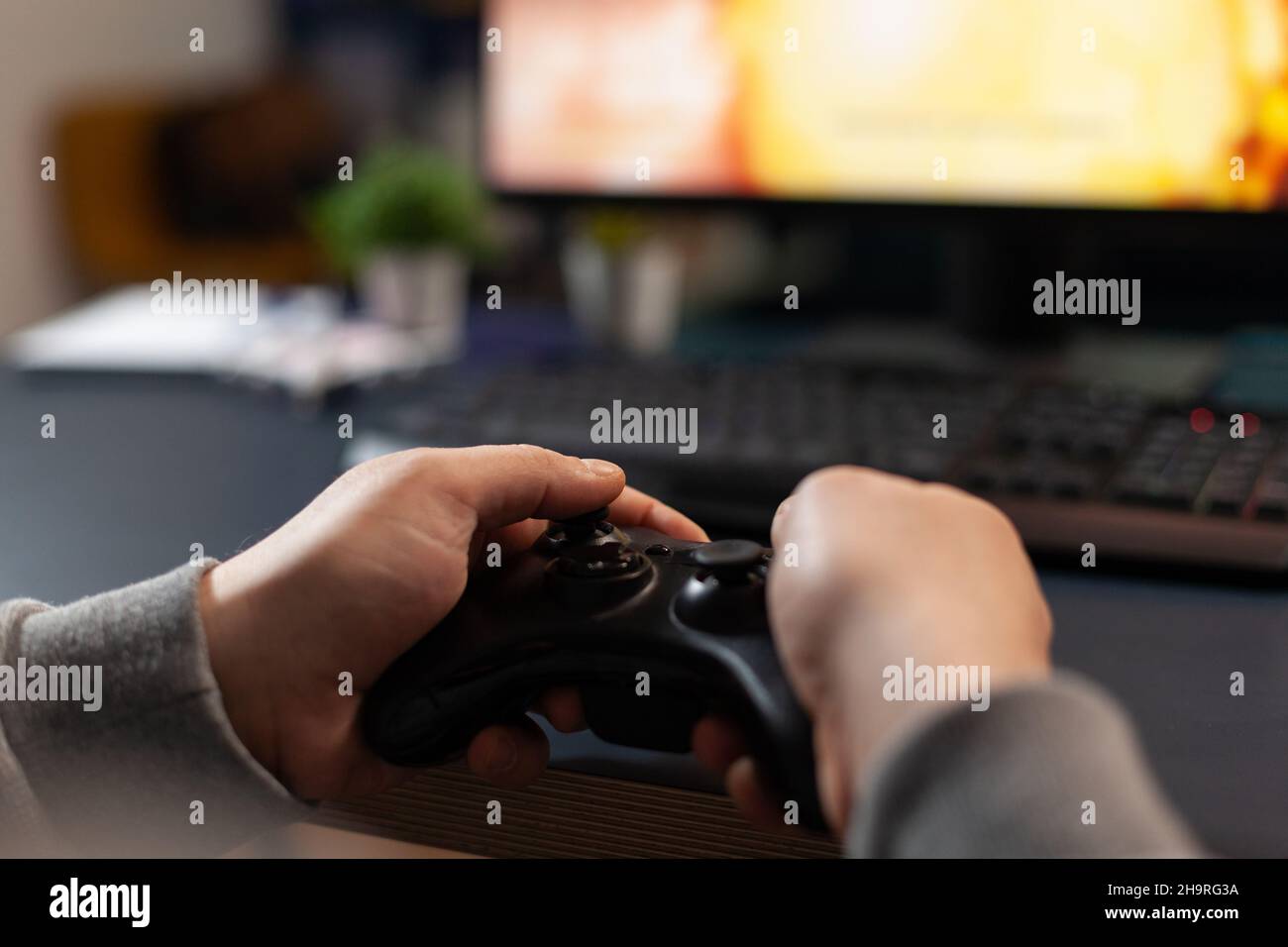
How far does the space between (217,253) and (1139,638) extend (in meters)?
1.92

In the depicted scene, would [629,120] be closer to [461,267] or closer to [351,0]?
[461,267]

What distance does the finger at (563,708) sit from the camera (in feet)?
1.39

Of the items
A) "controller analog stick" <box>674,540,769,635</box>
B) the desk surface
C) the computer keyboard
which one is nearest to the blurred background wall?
the desk surface

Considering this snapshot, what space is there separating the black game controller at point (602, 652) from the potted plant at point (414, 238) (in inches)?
20.9

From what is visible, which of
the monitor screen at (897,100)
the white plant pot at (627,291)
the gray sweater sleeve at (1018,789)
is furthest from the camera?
the white plant pot at (627,291)

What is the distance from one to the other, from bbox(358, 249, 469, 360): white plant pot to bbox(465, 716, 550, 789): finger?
542 mm

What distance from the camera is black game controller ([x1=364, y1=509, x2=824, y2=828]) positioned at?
377 millimetres

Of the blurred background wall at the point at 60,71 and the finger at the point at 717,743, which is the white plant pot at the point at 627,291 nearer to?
the finger at the point at 717,743

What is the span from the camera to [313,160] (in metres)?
2.20

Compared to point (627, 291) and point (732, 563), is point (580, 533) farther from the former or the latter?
point (627, 291)

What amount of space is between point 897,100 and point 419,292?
374 mm

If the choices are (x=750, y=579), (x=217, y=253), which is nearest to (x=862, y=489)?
(x=750, y=579)

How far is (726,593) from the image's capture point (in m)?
0.39

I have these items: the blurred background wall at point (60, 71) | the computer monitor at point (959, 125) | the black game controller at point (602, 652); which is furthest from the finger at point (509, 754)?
the blurred background wall at point (60, 71)
